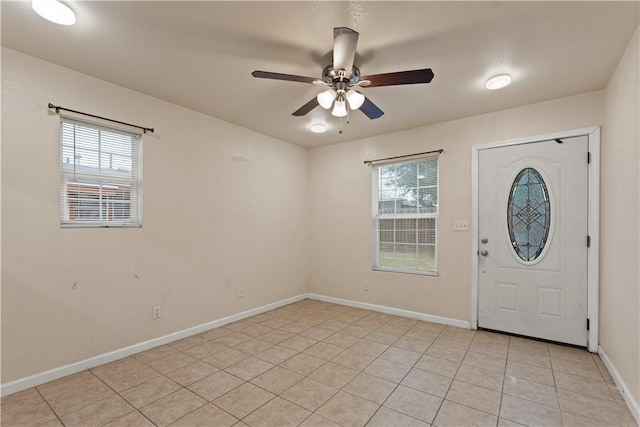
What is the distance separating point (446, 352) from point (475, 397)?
75cm

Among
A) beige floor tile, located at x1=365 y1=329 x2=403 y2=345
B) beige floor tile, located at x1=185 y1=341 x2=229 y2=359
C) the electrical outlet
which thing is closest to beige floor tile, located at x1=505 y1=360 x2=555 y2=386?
beige floor tile, located at x1=365 y1=329 x2=403 y2=345

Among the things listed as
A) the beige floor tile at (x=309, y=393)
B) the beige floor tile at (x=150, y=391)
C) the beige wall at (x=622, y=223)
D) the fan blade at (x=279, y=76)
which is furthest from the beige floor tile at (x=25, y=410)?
the beige wall at (x=622, y=223)

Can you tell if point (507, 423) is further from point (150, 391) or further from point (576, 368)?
point (150, 391)

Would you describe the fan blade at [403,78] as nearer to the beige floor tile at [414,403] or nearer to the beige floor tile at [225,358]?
the beige floor tile at [414,403]

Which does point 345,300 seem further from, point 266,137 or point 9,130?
point 9,130

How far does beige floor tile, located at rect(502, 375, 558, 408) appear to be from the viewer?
2.12 metres

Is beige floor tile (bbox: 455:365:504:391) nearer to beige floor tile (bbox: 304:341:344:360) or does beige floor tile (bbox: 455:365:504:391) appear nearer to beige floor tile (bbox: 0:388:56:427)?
beige floor tile (bbox: 304:341:344:360)

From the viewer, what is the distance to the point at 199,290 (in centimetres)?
347

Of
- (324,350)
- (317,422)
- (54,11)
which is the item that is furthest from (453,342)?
(54,11)

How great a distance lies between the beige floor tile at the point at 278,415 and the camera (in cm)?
188

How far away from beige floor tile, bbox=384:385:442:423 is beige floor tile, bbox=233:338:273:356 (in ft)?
4.56

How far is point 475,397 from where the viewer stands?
85.1 inches

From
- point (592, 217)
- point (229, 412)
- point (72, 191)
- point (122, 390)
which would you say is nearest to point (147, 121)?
point (72, 191)

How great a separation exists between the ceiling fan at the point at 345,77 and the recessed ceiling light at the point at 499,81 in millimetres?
1016
